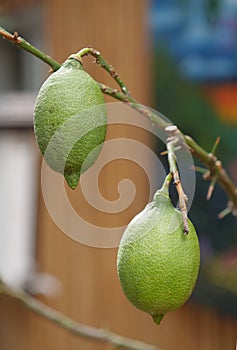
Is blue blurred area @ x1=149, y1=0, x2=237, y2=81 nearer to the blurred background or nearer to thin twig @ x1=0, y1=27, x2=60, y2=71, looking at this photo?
the blurred background

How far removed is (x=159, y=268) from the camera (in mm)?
606

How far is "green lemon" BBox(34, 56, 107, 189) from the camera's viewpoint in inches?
23.2

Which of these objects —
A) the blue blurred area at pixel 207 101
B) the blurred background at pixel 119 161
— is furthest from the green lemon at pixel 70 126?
the blue blurred area at pixel 207 101

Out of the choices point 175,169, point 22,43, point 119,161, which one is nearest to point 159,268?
point 175,169

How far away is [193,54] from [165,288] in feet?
6.80

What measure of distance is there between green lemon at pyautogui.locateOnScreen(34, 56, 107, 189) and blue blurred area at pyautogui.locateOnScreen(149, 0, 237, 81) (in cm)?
192

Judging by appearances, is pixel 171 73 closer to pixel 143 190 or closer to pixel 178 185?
pixel 143 190

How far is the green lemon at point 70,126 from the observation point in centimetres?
59

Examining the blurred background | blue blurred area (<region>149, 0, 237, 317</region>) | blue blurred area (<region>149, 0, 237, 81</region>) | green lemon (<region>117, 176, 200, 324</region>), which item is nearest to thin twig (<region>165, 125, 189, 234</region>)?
green lemon (<region>117, 176, 200, 324</region>)

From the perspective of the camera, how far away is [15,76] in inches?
152

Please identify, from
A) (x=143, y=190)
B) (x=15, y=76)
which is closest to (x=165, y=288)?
(x=143, y=190)

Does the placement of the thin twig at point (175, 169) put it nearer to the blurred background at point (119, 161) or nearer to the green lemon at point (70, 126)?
the green lemon at point (70, 126)

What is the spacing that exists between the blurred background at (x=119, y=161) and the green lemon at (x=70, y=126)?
1453mm

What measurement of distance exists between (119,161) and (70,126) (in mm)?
2354
